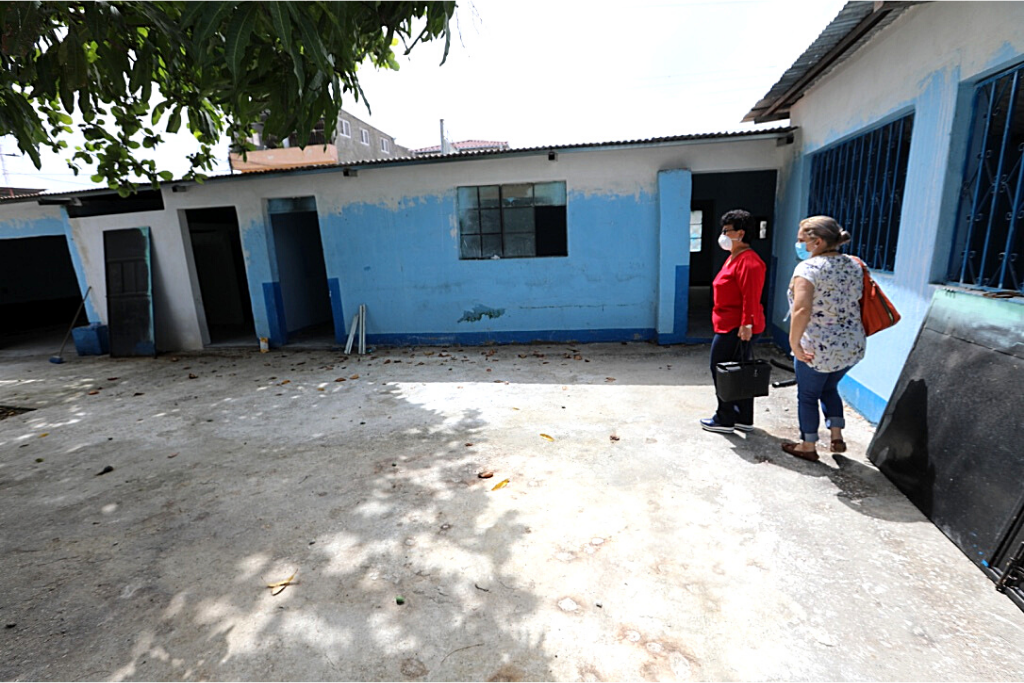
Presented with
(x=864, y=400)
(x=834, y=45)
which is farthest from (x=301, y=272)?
(x=864, y=400)

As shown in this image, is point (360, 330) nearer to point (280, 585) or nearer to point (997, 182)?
point (280, 585)

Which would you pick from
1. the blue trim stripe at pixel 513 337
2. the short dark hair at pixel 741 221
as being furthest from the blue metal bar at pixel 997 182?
the blue trim stripe at pixel 513 337

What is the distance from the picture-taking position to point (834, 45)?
4.34 meters

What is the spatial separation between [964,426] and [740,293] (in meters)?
1.54

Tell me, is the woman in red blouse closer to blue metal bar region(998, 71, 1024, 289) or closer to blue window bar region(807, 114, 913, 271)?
blue metal bar region(998, 71, 1024, 289)

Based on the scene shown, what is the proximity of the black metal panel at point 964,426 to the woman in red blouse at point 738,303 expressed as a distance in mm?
953

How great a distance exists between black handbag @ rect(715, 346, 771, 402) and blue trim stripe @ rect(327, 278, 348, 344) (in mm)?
6451

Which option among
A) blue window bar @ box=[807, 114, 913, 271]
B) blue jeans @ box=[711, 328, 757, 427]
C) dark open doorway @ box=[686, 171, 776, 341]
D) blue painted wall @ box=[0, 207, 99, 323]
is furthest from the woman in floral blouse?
blue painted wall @ box=[0, 207, 99, 323]

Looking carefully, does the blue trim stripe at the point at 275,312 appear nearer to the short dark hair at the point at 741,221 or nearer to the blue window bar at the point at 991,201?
the short dark hair at the point at 741,221

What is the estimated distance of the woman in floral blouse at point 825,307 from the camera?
2971mm

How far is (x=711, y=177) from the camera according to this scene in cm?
1042

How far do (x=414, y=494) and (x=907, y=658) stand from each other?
2612 millimetres

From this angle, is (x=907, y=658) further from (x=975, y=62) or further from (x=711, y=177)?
(x=711, y=177)

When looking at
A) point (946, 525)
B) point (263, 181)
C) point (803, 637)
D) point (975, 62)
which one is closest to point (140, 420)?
point (263, 181)
